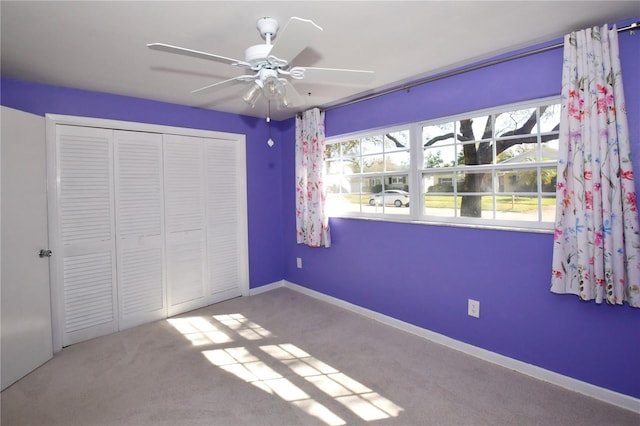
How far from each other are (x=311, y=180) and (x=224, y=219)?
1.15 metres

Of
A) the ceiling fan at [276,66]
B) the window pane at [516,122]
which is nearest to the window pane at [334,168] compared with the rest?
the window pane at [516,122]

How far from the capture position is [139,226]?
319 cm

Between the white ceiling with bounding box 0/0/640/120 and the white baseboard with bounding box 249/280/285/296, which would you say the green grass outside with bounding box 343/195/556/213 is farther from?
the white baseboard with bounding box 249/280/285/296

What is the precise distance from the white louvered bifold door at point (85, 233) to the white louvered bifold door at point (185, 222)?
1.70ft

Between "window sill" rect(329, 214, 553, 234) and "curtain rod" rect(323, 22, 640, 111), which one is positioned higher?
"curtain rod" rect(323, 22, 640, 111)

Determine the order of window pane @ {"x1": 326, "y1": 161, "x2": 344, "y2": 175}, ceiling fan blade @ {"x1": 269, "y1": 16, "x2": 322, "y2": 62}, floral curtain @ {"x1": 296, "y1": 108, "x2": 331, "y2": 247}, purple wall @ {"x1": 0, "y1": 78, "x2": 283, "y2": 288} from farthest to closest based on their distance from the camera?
window pane @ {"x1": 326, "y1": 161, "x2": 344, "y2": 175}
floral curtain @ {"x1": 296, "y1": 108, "x2": 331, "y2": 247}
purple wall @ {"x1": 0, "y1": 78, "x2": 283, "y2": 288}
ceiling fan blade @ {"x1": 269, "y1": 16, "x2": 322, "y2": 62}

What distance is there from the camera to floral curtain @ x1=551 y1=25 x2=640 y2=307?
1811 mm

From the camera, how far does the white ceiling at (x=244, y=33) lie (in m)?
1.64

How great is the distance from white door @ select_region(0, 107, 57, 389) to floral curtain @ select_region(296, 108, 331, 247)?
2.31 m

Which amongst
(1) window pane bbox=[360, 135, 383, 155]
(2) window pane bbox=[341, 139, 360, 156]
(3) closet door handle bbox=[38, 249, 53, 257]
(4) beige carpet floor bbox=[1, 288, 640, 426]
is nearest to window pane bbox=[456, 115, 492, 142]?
(1) window pane bbox=[360, 135, 383, 155]

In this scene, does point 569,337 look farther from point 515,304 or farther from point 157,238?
point 157,238

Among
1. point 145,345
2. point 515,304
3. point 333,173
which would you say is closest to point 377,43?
point 333,173

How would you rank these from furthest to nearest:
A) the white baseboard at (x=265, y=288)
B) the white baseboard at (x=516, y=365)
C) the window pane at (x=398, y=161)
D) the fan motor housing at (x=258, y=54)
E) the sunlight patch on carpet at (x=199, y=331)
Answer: the white baseboard at (x=265, y=288) → the window pane at (x=398, y=161) → the sunlight patch on carpet at (x=199, y=331) → the white baseboard at (x=516, y=365) → the fan motor housing at (x=258, y=54)

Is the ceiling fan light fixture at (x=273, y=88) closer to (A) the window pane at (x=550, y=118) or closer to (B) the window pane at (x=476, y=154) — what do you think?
(B) the window pane at (x=476, y=154)
